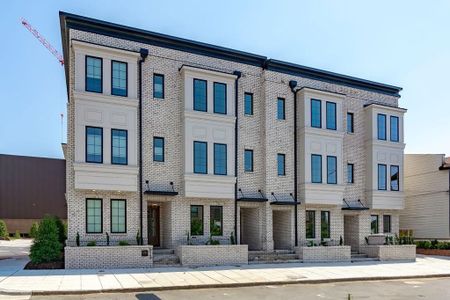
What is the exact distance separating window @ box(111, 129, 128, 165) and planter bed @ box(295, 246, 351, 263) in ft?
31.4

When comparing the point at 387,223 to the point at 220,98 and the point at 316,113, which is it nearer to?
the point at 316,113

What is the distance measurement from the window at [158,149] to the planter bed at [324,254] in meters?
8.19

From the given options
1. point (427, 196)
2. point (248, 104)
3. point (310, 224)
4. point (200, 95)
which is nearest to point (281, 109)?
point (248, 104)

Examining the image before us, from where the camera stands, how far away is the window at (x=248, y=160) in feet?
73.7

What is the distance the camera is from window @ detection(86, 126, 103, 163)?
60.2 ft

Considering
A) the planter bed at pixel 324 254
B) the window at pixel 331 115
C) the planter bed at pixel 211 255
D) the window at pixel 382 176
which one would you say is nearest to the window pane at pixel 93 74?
the planter bed at pixel 211 255

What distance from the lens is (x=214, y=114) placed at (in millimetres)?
21000

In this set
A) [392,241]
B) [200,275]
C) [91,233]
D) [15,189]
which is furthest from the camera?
[15,189]

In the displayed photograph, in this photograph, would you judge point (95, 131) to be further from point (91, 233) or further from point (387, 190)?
point (387, 190)

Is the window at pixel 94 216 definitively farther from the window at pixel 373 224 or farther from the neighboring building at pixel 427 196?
the neighboring building at pixel 427 196

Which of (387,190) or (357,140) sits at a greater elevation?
(357,140)

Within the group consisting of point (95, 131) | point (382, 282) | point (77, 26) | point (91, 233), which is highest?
point (77, 26)

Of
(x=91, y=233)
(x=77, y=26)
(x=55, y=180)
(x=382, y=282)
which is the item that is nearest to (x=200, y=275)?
(x=91, y=233)

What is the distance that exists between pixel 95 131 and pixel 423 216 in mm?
23236
